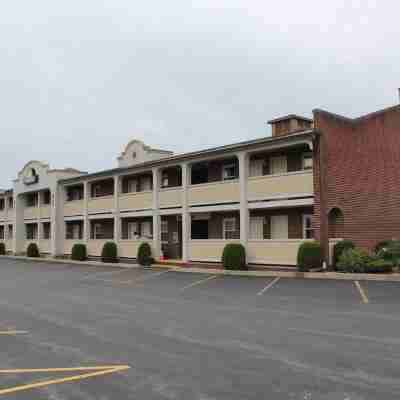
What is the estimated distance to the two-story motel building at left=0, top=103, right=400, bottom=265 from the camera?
21.4 meters

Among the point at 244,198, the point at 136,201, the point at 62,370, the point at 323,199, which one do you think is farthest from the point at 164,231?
the point at 62,370

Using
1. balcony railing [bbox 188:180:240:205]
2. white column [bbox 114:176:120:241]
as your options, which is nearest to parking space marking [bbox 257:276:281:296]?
balcony railing [bbox 188:180:240:205]

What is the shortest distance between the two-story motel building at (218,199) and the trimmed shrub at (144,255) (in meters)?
0.69

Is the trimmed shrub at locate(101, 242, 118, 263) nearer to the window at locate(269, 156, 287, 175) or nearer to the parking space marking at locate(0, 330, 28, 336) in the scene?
the window at locate(269, 156, 287, 175)

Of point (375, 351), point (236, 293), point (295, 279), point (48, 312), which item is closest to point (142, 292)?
point (236, 293)

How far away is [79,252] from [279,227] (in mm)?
16042

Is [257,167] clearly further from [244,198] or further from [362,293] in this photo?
[362,293]

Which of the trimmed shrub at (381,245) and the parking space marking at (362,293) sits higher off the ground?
the trimmed shrub at (381,245)

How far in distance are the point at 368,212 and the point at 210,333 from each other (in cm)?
1568

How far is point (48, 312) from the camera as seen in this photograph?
12.8m

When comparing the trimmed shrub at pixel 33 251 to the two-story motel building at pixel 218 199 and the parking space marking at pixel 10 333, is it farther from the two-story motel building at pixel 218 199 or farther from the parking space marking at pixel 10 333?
the parking space marking at pixel 10 333

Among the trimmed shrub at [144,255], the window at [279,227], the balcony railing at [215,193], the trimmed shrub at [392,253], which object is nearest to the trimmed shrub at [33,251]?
the trimmed shrub at [144,255]

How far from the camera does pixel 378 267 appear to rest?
18.3 meters

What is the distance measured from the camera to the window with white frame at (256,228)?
2488 centimetres
